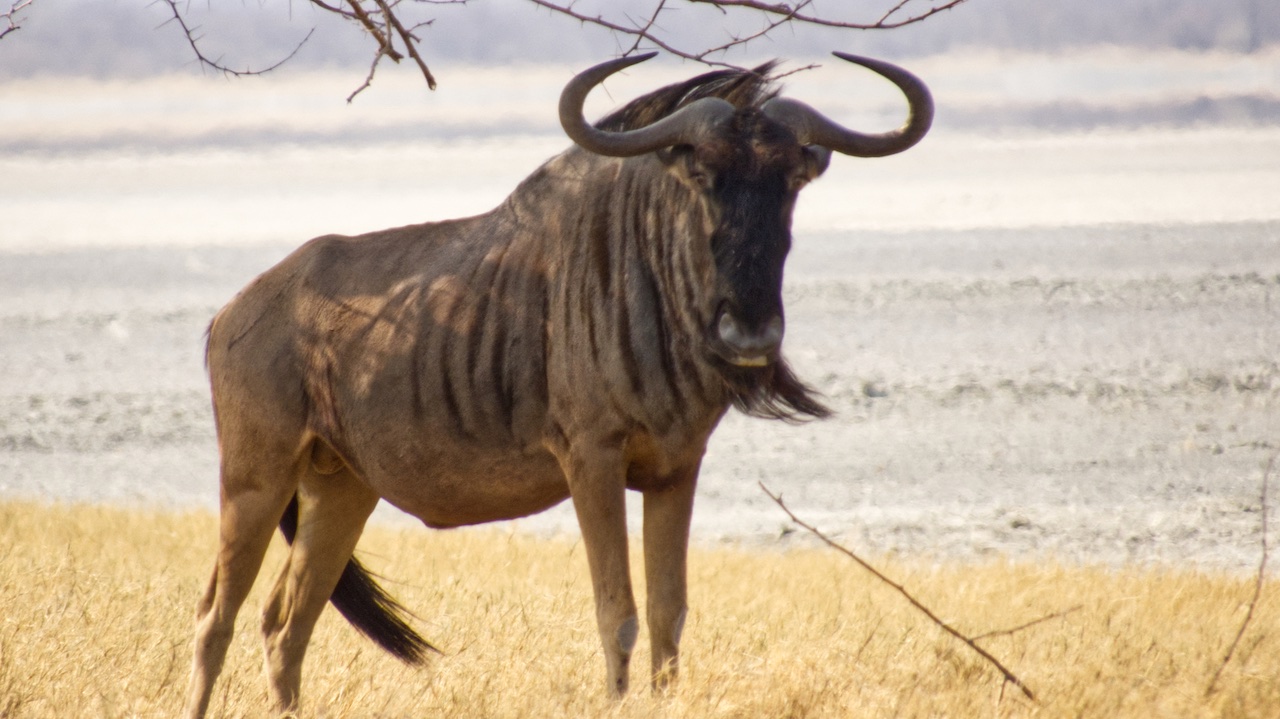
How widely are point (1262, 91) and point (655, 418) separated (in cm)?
3016

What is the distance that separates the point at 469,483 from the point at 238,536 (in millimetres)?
967

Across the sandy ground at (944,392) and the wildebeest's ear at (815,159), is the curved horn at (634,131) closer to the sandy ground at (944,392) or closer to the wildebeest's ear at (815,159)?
the wildebeest's ear at (815,159)

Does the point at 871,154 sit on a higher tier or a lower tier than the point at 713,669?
higher

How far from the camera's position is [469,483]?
4820 millimetres

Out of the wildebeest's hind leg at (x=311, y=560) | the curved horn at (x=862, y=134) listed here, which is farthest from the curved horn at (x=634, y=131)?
the wildebeest's hind leg at (x=311, y=560)

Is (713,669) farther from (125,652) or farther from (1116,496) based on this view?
(1116,496)

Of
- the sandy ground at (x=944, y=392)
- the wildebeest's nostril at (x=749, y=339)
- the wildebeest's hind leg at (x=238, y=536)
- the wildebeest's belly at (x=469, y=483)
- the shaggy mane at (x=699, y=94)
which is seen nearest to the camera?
the wildebeest's nostril at (x=749, y=339)

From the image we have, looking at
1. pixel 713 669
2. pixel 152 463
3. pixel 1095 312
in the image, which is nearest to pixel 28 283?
pixel 152 463

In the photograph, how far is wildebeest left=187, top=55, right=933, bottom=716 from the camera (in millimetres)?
4320

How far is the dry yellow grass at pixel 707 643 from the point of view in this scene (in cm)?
468

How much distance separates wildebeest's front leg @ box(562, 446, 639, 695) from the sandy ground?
16.6ft

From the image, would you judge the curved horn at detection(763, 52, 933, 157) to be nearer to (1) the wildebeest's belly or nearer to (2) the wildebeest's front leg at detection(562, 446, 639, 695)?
(2) the wildebeest's front leg at detection(562, 446, 639, 695)

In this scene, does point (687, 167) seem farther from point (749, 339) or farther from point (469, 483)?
point (469, 483)

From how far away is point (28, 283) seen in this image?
29.8m
